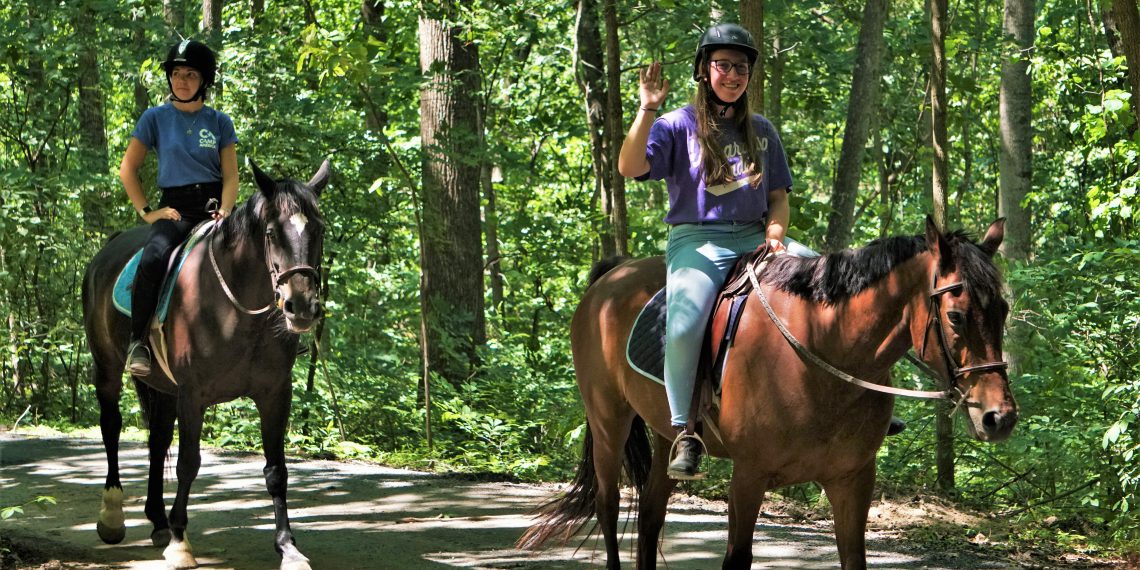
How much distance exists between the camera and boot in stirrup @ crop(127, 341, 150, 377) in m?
6.37

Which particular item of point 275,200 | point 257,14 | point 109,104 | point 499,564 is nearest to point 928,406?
point 499,564

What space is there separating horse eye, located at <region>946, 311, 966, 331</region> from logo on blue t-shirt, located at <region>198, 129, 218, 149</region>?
4.76m

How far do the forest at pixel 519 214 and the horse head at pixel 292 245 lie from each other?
4065 mm

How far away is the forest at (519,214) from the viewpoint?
852cm

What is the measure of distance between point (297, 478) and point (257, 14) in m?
5.75

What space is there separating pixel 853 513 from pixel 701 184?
1.59 m

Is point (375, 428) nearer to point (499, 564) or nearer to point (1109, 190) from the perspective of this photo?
point (499, 564)

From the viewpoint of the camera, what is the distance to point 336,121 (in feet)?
40.0

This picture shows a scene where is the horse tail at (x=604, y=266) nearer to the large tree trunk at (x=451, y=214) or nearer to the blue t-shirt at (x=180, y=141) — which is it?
the blue t-shirt at (x=180, y=141)

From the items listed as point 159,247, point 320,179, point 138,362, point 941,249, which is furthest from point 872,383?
point 159,247

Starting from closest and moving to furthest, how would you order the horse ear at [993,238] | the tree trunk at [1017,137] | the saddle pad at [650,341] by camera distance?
the horse ear at [993,238], the saddle pad at [650,341], the tree trunk at [1017,137]

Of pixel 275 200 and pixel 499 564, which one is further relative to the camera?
pixel 499 564

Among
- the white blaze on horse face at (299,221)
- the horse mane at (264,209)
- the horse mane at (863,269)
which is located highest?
the horse mane at (264,209)

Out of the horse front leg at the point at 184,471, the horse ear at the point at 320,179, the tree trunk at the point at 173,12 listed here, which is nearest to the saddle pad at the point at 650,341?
the horse ear at the point at 320,179
